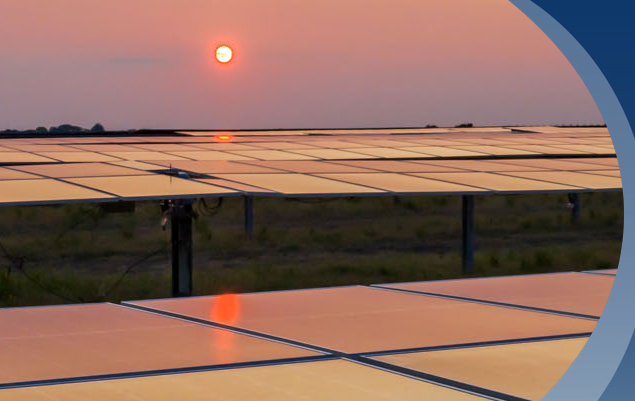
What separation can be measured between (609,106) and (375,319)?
4.70 meters

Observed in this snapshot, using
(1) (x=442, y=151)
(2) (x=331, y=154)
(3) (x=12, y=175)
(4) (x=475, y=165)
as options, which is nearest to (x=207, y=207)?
(1) (x=442, y=151)

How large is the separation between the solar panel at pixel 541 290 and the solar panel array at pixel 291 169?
5.65 metres

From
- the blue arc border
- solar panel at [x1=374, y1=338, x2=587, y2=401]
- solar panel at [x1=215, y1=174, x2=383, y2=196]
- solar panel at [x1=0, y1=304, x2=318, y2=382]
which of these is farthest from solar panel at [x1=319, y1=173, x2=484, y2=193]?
the blue arc border

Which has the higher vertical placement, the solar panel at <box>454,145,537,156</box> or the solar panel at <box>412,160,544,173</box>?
the solar panel at <box>454,145,537,156</box>

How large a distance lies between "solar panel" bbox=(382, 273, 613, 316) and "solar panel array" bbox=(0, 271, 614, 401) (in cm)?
3

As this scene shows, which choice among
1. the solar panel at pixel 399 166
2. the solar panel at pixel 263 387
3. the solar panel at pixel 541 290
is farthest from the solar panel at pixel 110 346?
the solar panel at pixel 399 166

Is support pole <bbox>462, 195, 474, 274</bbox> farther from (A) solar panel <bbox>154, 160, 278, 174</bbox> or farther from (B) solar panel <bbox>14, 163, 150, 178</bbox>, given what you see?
(B) solar panel <bbox>14, 163, 150, 178</bbox>

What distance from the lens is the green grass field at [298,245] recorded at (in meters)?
24.5

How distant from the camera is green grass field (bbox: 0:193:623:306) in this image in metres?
24.5

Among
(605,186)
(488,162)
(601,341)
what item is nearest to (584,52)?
(601,341)

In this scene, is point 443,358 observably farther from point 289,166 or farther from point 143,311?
point 289,166

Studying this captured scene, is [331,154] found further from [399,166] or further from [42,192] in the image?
[42,192]

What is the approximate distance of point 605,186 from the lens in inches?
877

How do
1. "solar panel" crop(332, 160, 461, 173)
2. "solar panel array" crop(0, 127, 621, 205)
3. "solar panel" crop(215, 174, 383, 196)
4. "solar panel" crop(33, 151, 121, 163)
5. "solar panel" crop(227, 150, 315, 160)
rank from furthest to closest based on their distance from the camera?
"solar panel" crop(227, 150, 315, 160) → "solar panel" crop(33, 151, 121, 163) → "solar panel" crop(332, 160, 461, 173) → "solar panel" crop(215, 174, 383, 196) → "solar panel array" crop(0, 127, 621, 205)
